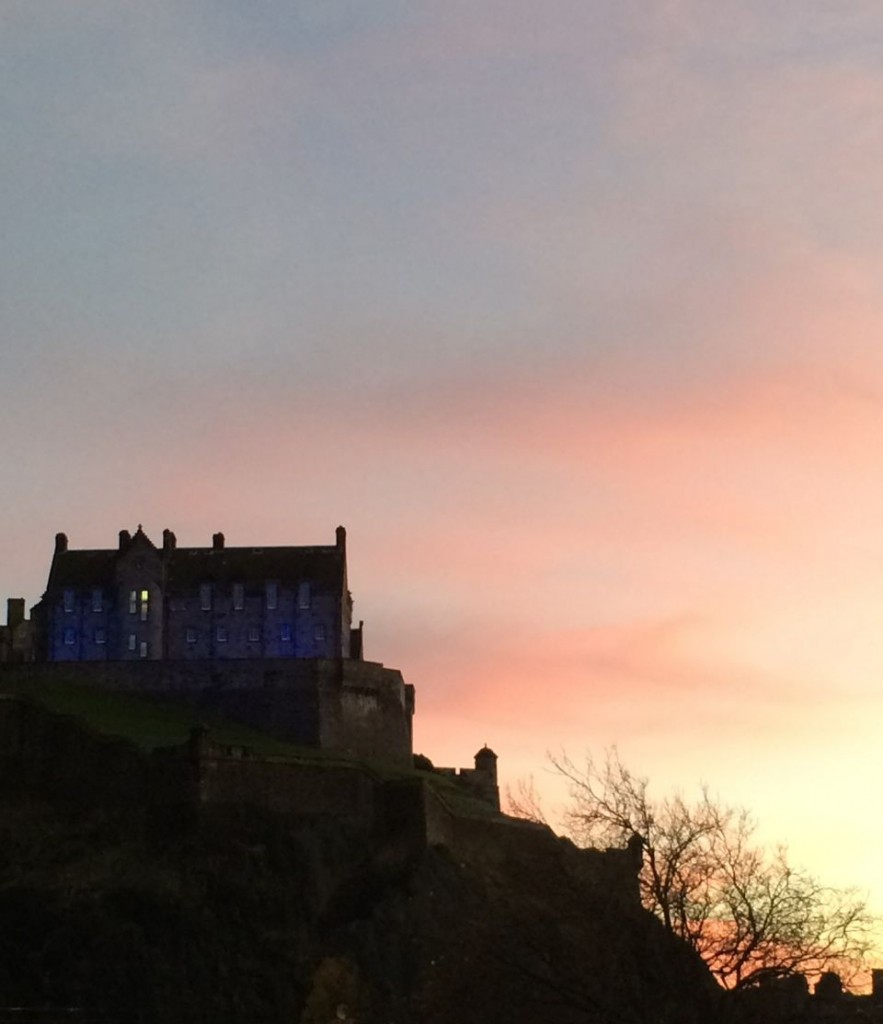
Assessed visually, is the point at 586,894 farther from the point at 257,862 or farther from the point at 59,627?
the point at 59,627

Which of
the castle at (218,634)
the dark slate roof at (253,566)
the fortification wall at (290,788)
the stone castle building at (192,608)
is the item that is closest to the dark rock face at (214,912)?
the fortification wall at (290,788)

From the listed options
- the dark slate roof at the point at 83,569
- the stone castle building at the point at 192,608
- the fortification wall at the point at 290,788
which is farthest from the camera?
the dark slate roof at the point at 83,569

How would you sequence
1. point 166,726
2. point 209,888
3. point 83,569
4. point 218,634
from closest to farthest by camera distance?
point 209,888 < point 166,726 < point 218,634 < point 83,569

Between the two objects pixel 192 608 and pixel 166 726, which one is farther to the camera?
pixel 192 608

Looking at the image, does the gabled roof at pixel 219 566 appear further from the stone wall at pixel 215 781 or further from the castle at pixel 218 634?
the stone wall at pixel 215 781

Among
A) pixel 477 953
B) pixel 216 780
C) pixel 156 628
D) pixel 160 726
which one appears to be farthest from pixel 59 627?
pixel 477 953

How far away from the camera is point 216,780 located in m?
79.6

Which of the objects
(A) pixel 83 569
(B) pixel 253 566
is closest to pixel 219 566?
(B) pixel 253 566

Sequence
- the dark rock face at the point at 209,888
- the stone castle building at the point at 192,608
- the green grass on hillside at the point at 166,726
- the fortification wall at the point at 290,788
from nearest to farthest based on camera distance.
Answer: the dark rock face at the point at 209,888, the fortification wall at the point at 290,788, the green grass on hillside at the point at 166,726, the stone castle building at the point at 192,608

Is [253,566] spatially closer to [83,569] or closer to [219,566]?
[219,566]

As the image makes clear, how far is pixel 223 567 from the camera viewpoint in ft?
323

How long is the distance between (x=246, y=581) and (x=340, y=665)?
23.8 feet

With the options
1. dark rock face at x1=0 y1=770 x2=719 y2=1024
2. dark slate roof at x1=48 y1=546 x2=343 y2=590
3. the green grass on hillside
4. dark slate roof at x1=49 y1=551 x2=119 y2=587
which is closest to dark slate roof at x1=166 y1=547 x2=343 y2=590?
dark slate roof at x1=48 y1=546 x2=343 y2=590

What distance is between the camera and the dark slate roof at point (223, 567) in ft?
321
